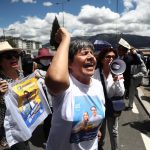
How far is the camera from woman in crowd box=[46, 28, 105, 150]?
2.33m

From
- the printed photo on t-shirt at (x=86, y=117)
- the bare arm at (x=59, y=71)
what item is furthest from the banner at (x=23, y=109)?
the bare arm at (x=59, y=71)

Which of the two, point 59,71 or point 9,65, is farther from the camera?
point 9,65

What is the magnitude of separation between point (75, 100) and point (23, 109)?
5.06 feet

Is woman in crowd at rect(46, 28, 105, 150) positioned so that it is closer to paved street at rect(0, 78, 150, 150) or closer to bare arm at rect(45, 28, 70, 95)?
bare arm at rect(45, 28, 70, 95)

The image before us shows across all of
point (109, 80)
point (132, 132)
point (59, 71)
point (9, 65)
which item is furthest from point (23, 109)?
point (132, 132)

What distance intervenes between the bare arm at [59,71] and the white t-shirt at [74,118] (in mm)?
192

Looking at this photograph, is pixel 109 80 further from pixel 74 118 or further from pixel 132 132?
pixel 132 132

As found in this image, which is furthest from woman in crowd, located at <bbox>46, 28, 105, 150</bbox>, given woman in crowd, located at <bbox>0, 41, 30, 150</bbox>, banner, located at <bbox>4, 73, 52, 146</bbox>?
woman in crowd, located at <bbox>0, 41, 30, 150</bbox>

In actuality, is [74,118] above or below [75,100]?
below

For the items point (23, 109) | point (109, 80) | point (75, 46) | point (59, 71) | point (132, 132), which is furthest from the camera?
point (132, 132)

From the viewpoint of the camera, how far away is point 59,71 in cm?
204

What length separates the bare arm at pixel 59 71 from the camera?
2.04 m

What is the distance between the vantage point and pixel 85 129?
245 cm

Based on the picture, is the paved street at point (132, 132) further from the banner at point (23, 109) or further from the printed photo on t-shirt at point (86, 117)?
the printed photo on t-shirt at point (86, 117)
